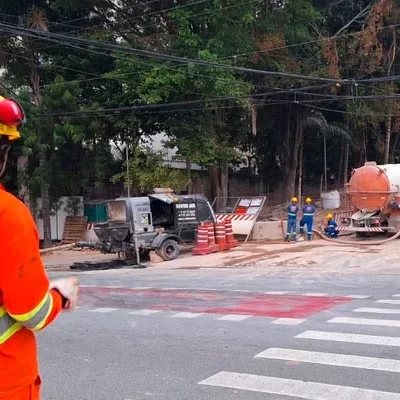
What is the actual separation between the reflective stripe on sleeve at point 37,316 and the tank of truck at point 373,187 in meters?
19.4

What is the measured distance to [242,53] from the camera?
85.4 ft

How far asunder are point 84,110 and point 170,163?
5214 millimetres

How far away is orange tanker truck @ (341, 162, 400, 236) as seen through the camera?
20.7 meters

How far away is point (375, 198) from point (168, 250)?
24.2 feet

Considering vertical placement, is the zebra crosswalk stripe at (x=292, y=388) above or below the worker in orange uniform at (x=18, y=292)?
below

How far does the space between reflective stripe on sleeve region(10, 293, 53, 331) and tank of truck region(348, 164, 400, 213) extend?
19423 mm

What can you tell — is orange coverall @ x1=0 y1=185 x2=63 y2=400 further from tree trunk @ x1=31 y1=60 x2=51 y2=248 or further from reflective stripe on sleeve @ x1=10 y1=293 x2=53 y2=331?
tree trunk @ x1=31 y1=60 x2=51 y2=248

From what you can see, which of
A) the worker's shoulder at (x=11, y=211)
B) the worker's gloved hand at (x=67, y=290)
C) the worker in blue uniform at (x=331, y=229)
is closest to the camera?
the worker's shoulder at (x=11, y=211)

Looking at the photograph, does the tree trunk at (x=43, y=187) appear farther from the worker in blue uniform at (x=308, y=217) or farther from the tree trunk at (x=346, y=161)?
the tree trunk at (x=346, y=161)

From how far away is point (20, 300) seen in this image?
7.69ft

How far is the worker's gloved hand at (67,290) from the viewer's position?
101 inches

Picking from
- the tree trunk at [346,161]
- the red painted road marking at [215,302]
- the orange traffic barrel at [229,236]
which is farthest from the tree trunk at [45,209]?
the tree trunk at [346,161]

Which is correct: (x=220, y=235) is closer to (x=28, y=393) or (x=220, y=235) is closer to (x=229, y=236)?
(x=229, y=236)

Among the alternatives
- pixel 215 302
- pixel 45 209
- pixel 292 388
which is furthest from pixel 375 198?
pixel 292 388
